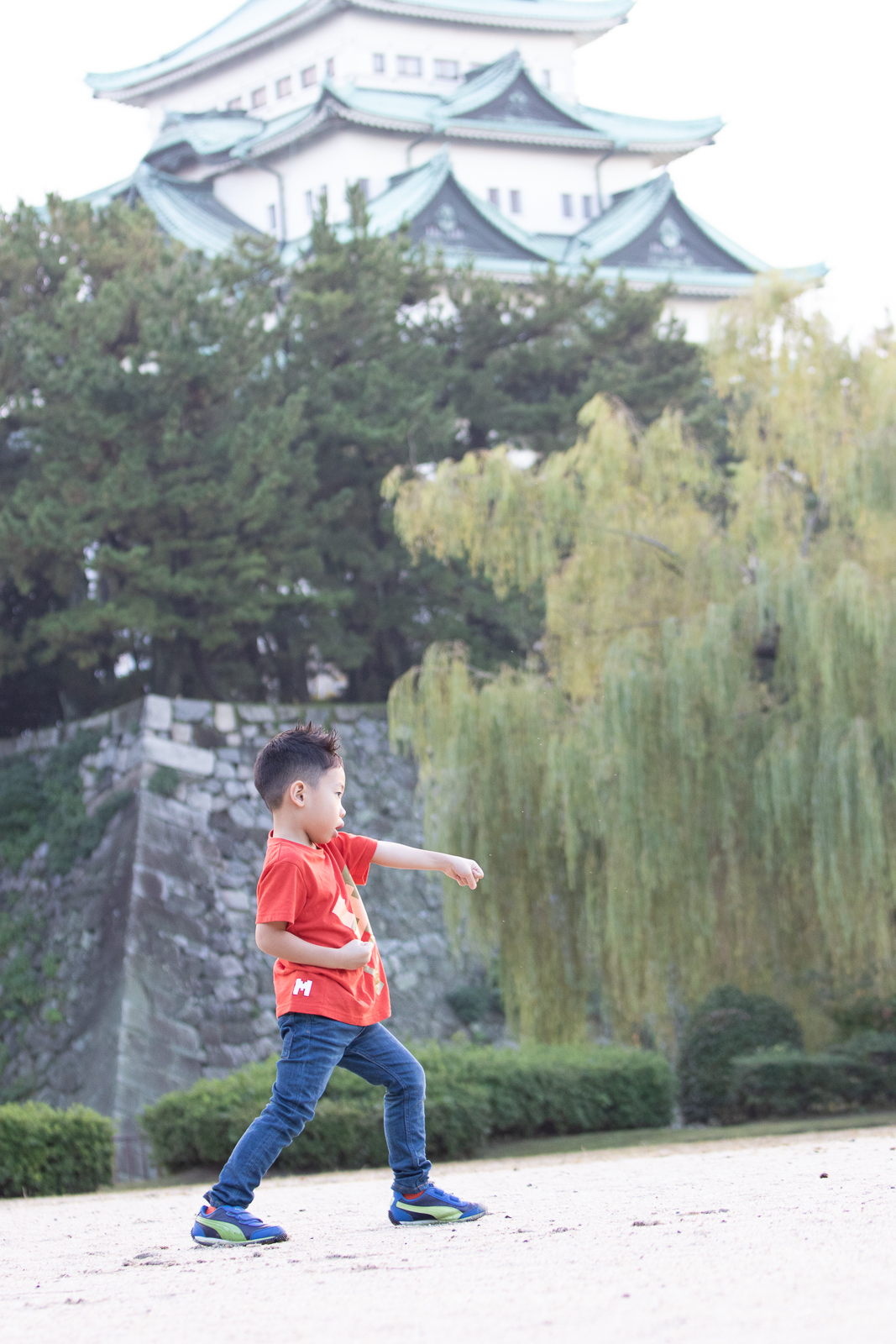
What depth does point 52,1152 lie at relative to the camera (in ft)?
27.8

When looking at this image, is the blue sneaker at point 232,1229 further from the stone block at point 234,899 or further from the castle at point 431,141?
the castle at point 431,141

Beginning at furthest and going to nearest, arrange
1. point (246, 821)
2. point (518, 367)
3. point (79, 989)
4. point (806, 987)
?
point (518, 367) < point (246, 821) < point (79, 989) < point (806, 987)

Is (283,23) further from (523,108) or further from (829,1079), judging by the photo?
(829,1079)

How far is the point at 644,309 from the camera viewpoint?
20953mm

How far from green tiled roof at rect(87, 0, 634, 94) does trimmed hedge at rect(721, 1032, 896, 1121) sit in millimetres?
32190

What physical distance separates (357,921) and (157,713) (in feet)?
43.5

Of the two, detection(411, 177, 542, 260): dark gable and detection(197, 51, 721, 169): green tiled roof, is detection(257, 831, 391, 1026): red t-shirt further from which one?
detection(197, 51, 721, 169): green tiled roof

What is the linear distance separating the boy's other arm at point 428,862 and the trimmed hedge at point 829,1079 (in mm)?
7671

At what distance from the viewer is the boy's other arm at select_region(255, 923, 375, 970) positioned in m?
3.84

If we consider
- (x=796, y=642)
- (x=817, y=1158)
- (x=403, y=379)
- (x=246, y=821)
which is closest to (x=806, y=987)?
(x=796, y=642)

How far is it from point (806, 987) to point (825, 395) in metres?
5.12

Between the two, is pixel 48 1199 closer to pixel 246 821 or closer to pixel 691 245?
pixel 246 821

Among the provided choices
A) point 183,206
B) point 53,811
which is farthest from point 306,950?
point 183,206

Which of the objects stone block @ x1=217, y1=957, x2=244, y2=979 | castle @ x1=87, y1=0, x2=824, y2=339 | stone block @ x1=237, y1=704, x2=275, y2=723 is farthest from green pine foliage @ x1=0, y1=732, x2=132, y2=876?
castle @ x1=87, y1=0, x2=824, y2=339
